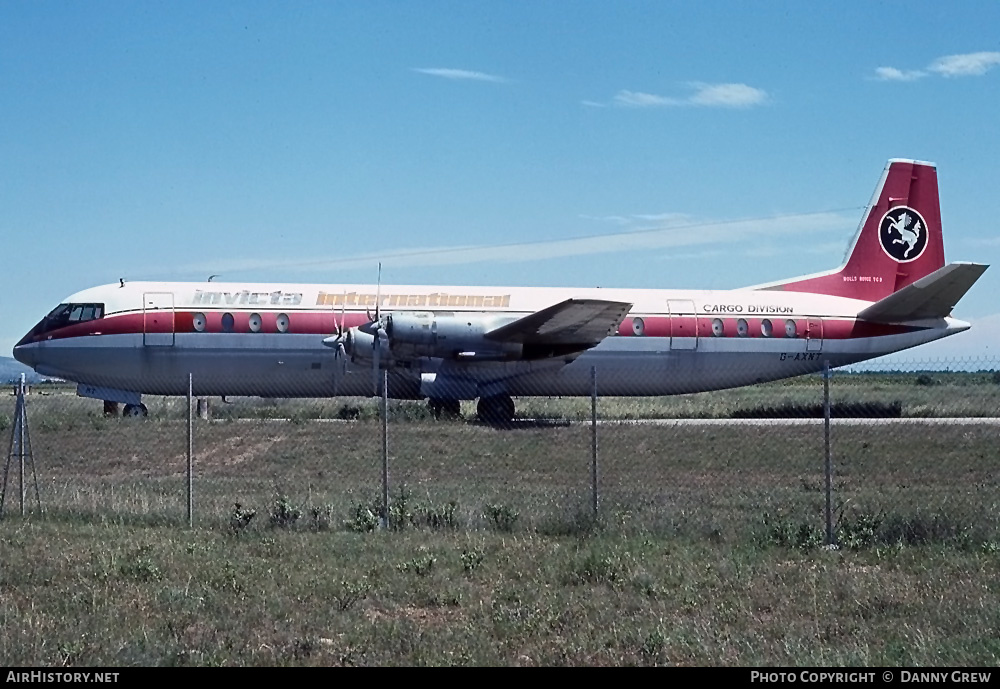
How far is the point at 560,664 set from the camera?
270 inches

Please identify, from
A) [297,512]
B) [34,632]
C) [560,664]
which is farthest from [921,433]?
[34,632]

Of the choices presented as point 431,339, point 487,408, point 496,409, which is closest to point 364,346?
point 431,339

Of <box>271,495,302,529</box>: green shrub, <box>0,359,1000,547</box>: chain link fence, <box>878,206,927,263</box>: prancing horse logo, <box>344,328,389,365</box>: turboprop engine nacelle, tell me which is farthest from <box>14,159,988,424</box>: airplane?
<box>271,495,302,529</box>: green shrub

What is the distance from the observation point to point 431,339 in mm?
25641

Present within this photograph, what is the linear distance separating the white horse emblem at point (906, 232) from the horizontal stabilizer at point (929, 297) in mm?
2708

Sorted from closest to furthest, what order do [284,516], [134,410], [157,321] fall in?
[284,516], [157,321], [134,410]

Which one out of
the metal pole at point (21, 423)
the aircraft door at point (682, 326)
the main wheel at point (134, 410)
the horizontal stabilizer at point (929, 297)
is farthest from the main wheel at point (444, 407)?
the metal pole at point (21, 423)

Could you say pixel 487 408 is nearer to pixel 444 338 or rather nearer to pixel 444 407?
pixel 444 407

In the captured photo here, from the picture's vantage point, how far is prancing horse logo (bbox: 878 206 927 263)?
104 feet

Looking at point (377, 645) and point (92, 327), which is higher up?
point (92, 327)

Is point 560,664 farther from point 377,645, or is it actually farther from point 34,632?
point 34,632

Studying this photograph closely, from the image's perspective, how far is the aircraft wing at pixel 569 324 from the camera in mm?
24812

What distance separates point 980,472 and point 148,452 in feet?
47.4

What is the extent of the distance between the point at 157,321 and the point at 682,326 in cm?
1353
